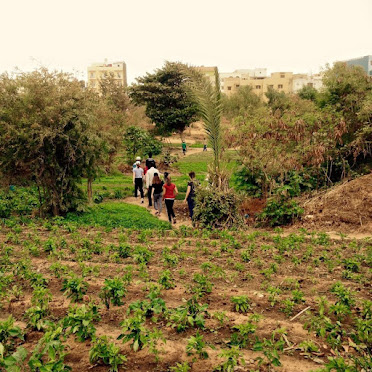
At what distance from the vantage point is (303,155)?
40.4ft

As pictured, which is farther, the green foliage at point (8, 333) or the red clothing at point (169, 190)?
the red clothing at point (169, 190)

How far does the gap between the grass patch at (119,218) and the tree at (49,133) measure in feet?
2.27

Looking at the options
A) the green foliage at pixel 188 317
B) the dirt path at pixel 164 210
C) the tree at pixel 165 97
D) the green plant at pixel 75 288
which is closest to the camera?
the green foliage at pixel 188 317

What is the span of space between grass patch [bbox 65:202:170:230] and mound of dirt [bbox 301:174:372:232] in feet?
14.0

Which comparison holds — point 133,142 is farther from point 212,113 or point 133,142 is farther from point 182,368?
point 182,368

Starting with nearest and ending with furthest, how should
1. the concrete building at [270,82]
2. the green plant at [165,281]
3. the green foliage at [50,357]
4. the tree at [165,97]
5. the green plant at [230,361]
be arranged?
the green foliage at [50,357] < the green plant at [230,361] < the green plant at [165,281] < the tree at [165,97] < the concrete building at [270,82]

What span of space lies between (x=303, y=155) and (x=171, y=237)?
19.3 feet

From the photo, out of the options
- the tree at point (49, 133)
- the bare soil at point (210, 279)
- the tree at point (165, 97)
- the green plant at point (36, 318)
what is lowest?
the bare soil at point (210, 279)

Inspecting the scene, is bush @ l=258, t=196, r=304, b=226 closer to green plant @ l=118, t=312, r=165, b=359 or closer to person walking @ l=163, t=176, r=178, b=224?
person walking @ l=163, t=176, r=178, b=224

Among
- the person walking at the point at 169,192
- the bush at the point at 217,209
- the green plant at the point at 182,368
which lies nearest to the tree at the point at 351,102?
the bush at the point at 217,209

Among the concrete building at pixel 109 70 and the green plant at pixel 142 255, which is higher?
the concrete building at pixel 109 70

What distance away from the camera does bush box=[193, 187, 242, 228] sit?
10328 millimetres

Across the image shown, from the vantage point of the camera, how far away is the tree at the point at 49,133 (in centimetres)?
1045

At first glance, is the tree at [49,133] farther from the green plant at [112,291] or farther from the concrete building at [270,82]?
the concrete building at [270,82]
